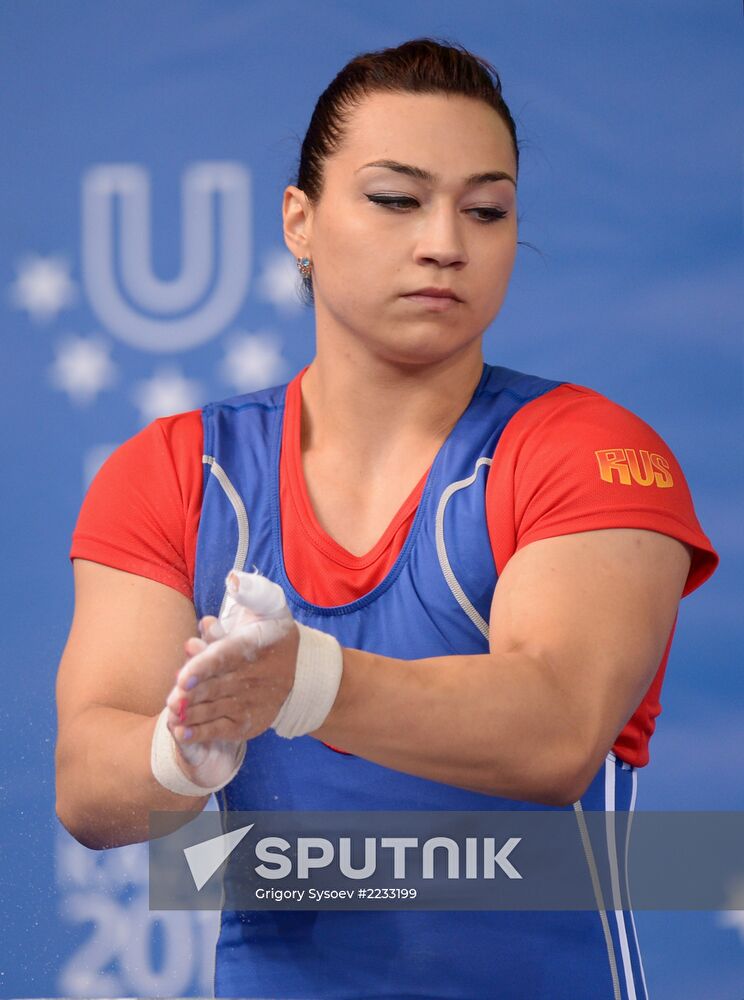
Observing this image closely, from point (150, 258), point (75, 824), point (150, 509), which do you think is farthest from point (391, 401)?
point (150, 258)

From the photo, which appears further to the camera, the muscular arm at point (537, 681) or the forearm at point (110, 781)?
the forearm at point (110, 781)

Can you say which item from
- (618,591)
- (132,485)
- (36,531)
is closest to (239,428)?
(132,485)

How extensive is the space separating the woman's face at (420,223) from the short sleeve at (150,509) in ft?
0.69

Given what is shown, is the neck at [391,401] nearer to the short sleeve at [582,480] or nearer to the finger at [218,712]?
the short sleeve at [582,480]

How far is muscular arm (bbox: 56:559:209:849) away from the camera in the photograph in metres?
1.23

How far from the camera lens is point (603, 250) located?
1929mm

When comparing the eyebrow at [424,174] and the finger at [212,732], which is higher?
the eyebrow at [424,174]

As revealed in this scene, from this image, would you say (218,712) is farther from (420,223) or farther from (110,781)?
(420,223)

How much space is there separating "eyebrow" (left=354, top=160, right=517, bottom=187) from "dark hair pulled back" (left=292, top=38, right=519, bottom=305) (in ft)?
0.24

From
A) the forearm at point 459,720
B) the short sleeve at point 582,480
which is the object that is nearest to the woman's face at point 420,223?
the short sleeve at point 582,480

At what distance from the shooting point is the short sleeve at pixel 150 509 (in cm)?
133

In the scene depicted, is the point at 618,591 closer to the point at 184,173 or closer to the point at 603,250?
the point at 603,250

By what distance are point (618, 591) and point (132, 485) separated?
470mm

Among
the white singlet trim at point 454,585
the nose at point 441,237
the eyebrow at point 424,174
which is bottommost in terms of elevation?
the white singlet trim at point 454,585
